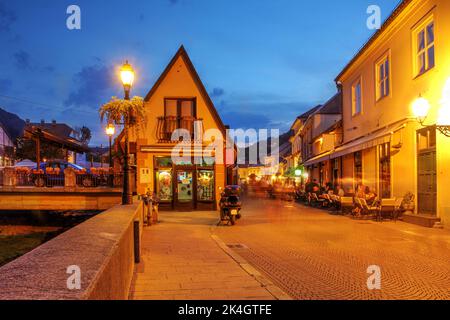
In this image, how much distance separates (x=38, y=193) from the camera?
20781 millimetres

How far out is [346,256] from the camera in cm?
936

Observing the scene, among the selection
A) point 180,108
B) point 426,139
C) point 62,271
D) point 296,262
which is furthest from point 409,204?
point 62,271

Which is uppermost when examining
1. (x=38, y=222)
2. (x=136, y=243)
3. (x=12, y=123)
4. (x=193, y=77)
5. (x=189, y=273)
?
(x=12, y=123)

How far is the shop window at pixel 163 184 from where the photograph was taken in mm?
21812

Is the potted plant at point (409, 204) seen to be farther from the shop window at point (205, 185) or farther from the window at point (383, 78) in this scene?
the shop window at point (205, 185)

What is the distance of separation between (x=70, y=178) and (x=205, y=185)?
662 centimetres

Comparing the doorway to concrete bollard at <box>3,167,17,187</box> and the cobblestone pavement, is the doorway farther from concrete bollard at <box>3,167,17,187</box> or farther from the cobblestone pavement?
concrete bollard at <box>3,167,17,187</box>

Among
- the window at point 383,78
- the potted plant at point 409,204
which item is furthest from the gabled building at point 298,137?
the potted plant at point 409,204

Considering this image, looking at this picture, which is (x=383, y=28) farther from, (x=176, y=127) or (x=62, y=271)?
(x=62, y=271)

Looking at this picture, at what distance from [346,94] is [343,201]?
887 centimetres

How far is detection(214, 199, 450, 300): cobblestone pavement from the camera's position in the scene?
6.47 m

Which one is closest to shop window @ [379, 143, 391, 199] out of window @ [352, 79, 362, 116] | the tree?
window @ [352, 79, 362, 116]
